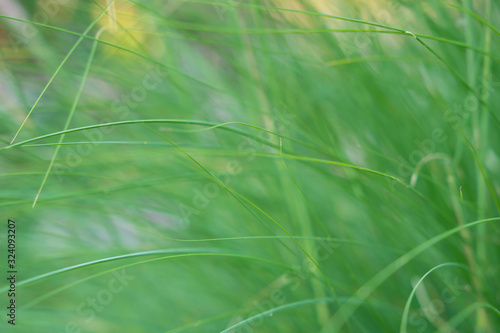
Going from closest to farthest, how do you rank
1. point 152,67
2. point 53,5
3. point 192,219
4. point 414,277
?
point 414,277 < point 192,219 < point 152,67 < point 53,5

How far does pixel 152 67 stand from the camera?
852 millimetres

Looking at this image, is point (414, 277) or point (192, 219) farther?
point (192, 219)

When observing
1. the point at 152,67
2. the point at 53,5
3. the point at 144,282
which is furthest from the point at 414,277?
the point at 53,5

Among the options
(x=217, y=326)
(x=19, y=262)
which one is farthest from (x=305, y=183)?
(x=19, y=262)

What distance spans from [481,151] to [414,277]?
0.20 meters

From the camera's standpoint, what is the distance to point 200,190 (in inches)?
31.2

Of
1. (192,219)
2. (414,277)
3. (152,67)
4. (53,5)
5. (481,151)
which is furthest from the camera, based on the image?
(53,5)

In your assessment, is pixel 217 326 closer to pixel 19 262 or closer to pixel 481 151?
pixel 19 262

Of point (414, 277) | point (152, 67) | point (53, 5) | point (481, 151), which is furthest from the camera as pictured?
point (53, 5)

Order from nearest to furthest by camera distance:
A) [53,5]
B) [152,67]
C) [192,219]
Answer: [192,219], [152,67], [53,5]

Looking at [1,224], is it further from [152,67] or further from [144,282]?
[152,67]

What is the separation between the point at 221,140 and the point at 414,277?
1.24 ft

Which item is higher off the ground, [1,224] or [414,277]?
[1,224]

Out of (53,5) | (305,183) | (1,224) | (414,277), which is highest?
(53,5)
